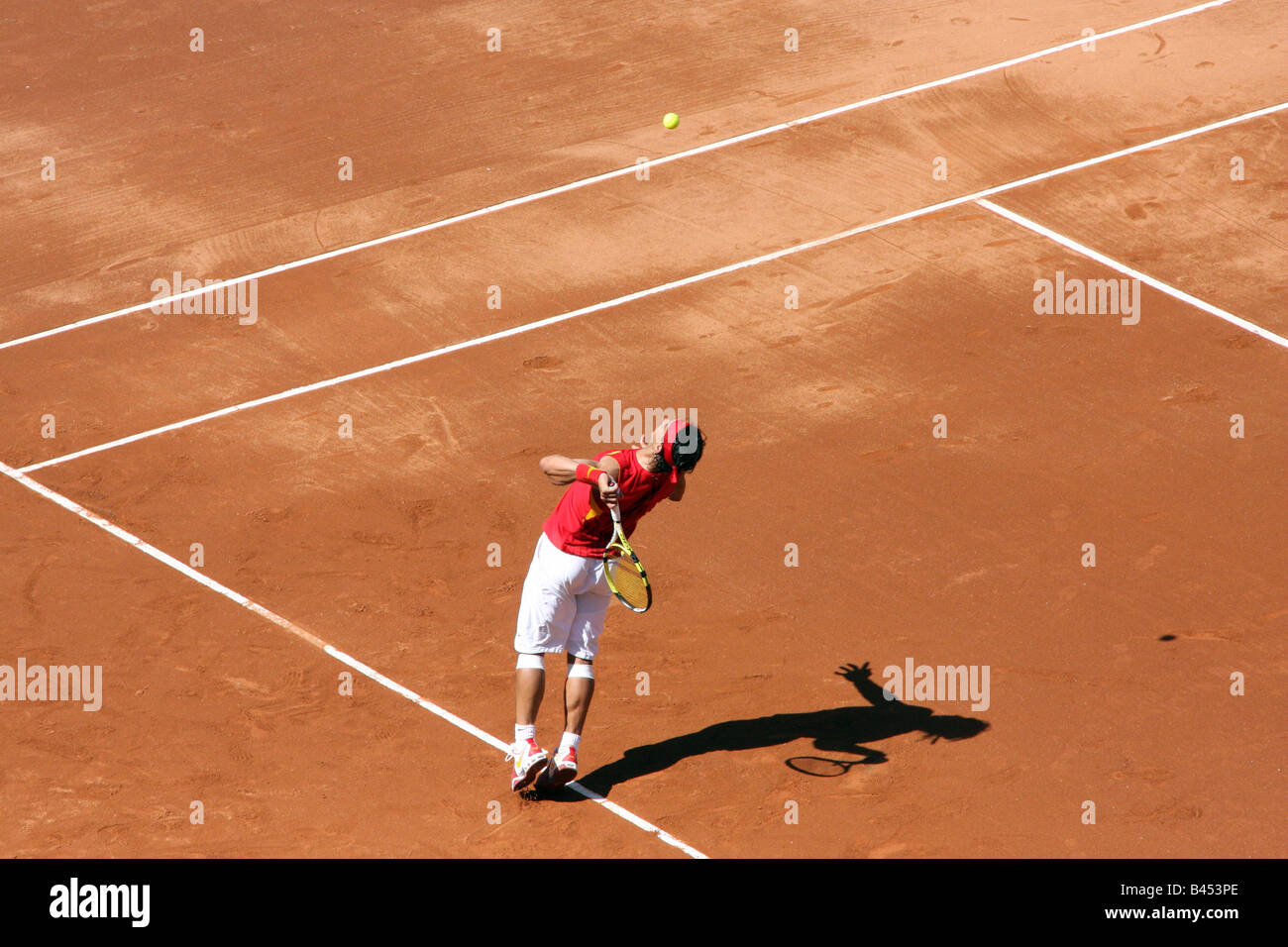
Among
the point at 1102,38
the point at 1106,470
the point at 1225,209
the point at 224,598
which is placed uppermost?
the point at 1102,38

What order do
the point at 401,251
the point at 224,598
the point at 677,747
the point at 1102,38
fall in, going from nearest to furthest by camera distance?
the point at 677,747 → the point at 224,598 → the point at 401,251 → the point at 1102,38

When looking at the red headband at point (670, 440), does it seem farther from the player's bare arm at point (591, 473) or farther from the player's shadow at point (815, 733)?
the player's shadow at point (815, 733)

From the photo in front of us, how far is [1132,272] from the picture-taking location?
1433 cm

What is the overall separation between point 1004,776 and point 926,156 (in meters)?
9.27

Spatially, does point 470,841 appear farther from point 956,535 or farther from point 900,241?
point 900,241

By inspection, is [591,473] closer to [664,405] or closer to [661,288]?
[664,405]

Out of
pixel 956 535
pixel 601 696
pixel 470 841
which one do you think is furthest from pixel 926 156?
pixel 470 841

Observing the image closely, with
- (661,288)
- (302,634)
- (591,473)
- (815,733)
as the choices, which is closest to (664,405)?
(661,288)

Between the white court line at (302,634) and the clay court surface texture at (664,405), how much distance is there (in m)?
0.03

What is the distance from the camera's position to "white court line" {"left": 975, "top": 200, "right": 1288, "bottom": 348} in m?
13.5

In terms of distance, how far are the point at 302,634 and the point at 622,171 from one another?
7.98 m

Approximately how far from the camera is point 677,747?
9016 mm

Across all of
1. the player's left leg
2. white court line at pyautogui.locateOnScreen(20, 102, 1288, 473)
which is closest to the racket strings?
the player's left leg

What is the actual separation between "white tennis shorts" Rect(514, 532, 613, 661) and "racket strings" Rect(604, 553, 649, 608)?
0.11 metres
